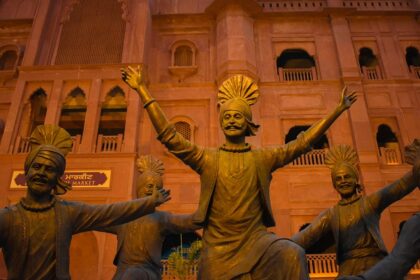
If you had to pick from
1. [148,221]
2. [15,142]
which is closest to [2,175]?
[15,142]

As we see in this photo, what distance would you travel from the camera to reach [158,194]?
299cm

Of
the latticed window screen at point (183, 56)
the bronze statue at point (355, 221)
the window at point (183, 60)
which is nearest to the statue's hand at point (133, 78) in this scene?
the bronze statue at point (355, 221)

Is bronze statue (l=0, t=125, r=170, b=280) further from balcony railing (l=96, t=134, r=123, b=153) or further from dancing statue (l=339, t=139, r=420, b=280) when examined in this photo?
balcony railing (l=96, t=134, r=123, b=153)

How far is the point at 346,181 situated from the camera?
11.5 feet

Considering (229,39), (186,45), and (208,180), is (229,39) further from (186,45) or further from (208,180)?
(208,180)

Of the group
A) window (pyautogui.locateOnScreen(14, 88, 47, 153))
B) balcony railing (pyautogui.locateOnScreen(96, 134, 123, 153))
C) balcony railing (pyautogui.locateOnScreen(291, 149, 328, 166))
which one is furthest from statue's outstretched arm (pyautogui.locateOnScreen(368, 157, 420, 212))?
window (pyautogui.locateOnScreen(14, 88, 47, 153))

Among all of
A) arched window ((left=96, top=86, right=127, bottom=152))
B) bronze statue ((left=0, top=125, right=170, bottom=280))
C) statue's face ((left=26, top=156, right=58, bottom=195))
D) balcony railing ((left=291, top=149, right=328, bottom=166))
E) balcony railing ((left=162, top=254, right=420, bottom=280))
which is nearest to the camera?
bronze statue ((left=0, top=125, right=170, bottom=280))

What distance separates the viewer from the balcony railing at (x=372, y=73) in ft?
47.5

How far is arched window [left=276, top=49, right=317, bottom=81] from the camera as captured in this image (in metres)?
14.5

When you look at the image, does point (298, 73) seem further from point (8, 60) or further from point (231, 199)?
Result: point (231, 199)

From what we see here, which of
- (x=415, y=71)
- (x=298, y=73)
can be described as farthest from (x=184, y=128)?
(x=415, y=71)

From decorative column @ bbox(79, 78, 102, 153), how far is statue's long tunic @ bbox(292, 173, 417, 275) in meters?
9.56

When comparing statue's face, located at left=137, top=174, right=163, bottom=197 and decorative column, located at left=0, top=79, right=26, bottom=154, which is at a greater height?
decorative column, located at left=0, top=79, right=26, bottom=154

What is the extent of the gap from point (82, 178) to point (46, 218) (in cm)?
897
